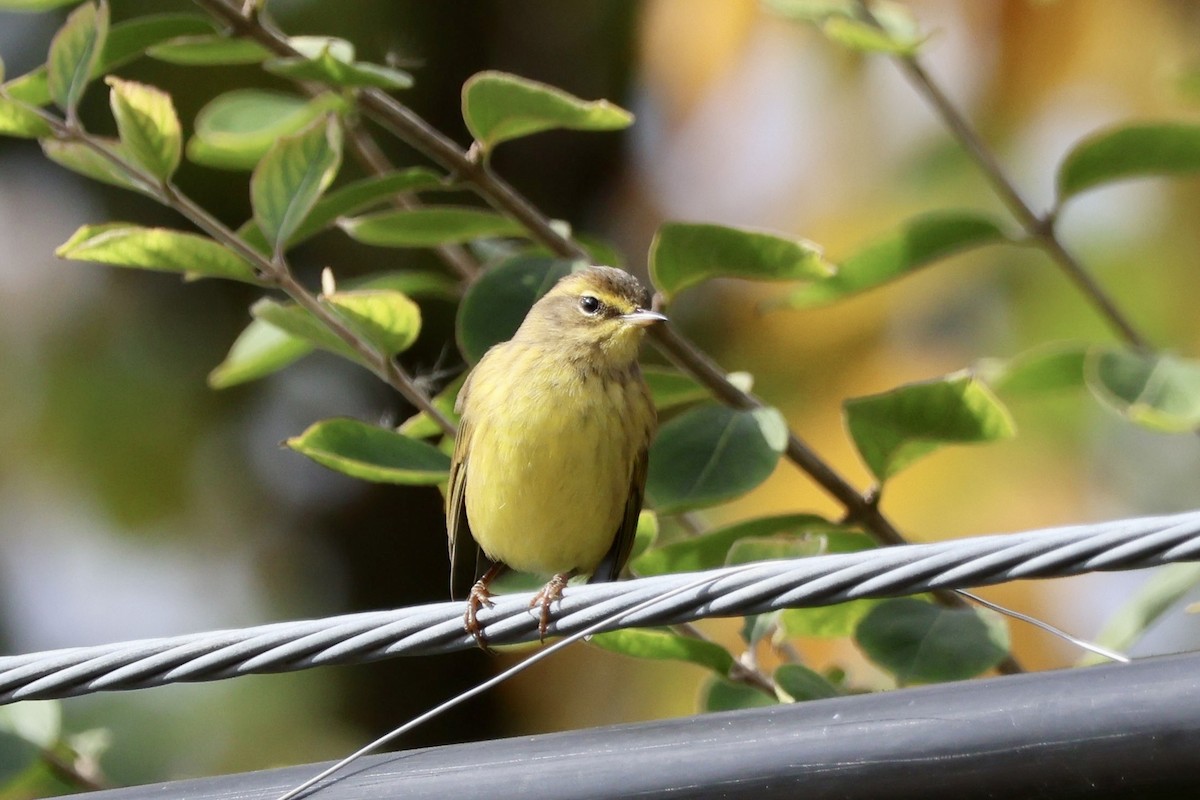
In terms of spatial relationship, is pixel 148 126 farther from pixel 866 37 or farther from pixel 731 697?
pixel 731 697

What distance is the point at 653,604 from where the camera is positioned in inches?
83.1

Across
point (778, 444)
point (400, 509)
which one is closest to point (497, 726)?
point (400, 509)

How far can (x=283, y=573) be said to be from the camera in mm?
7309

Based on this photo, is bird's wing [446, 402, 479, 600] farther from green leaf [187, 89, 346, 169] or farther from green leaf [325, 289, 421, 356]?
green leaf [187, 89, 346, 169]

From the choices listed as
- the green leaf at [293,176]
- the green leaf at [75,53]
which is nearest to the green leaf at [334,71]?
the green leaf at [293,176]

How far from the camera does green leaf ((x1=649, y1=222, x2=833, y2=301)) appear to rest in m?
2.96

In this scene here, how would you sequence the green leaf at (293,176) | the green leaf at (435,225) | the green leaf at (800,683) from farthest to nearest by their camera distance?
the green leaf at (435,225) → the green leaf at (293,176) → the green leaf at (800,683)

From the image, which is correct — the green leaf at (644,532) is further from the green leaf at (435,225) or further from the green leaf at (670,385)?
the green leaf at (435,225)

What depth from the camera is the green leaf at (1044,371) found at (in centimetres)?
319

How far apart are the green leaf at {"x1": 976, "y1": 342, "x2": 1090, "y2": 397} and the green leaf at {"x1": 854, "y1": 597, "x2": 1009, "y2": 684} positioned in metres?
0.66

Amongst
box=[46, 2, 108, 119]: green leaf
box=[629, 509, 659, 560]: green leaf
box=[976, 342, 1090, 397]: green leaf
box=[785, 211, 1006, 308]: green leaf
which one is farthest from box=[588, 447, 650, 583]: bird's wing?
box=[46, 2, 108, 119]: green leaf

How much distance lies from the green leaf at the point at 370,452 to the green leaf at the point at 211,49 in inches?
35.1

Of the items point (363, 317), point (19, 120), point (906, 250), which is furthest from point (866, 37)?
point (19, 120)

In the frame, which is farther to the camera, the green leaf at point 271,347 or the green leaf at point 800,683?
the green leaf at point 271,347
